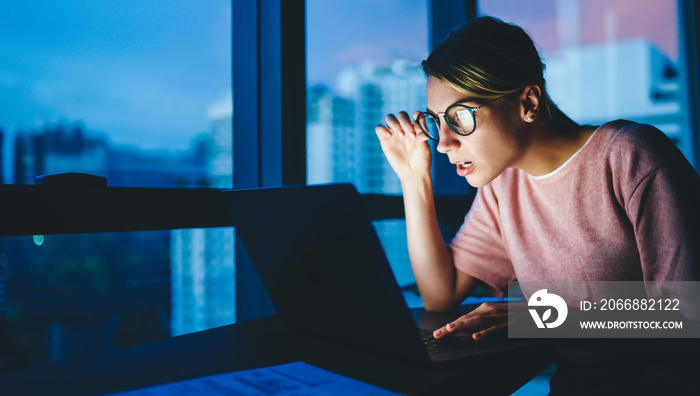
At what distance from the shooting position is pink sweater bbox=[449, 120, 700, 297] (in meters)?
0.85

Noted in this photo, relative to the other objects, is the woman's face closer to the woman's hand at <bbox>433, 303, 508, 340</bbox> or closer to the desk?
the woman's hand at <bbox>433, 303, 508, 340</bbox>

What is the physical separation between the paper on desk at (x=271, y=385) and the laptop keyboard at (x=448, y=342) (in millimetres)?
175

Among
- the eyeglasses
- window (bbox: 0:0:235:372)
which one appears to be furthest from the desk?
the eyeglasses

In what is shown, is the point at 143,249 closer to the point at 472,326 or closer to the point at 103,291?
the point at 103,291

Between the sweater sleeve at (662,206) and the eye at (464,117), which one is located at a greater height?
the eye at (464,117)

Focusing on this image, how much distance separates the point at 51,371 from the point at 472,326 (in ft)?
2.34

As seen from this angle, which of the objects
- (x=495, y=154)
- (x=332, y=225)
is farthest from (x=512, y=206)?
(x=332, y=225)

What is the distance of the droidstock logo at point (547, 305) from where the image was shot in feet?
2.90

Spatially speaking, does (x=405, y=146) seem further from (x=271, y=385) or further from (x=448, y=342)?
(x=271, y=385)

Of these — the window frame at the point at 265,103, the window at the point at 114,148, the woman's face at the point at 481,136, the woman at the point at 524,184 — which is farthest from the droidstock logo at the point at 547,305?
the window at the point at 114,148

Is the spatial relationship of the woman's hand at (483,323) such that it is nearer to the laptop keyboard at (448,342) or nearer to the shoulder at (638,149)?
the laptop keyboard at (448,342)

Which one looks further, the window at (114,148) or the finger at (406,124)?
the finger at (406,124)

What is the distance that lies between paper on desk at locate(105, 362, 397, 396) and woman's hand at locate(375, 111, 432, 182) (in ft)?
2.15

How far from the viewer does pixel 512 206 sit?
3.88 feet
